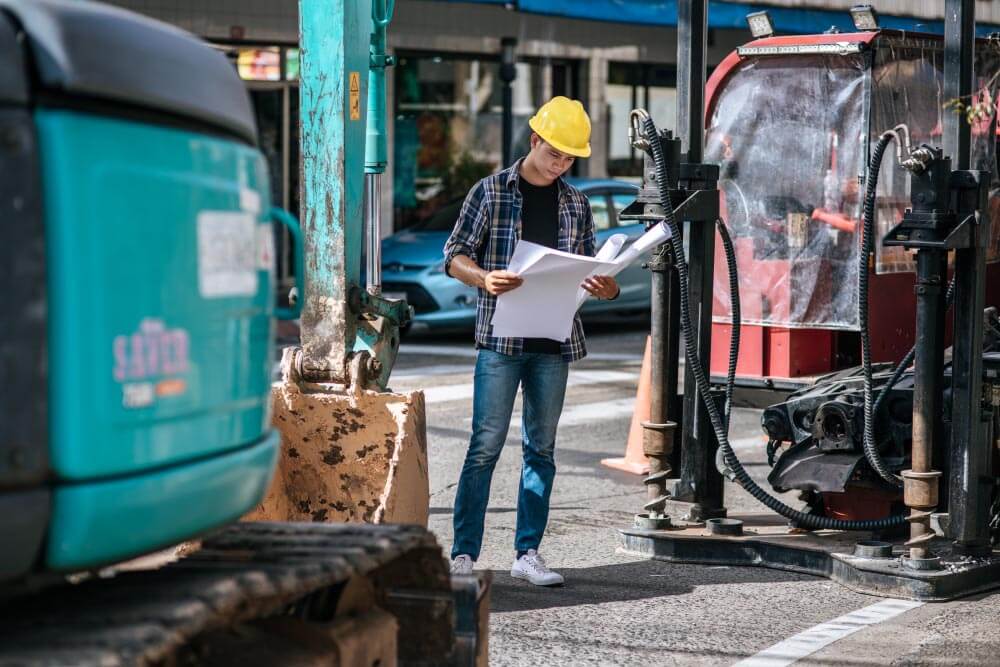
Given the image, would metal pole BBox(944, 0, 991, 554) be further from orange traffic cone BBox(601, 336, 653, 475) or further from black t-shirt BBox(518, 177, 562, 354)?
orange traffic cone BBox(601, 336, 653, 475)

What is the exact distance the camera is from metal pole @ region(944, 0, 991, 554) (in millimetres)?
6461

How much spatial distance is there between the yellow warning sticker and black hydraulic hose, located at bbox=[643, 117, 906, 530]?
52.1 inches

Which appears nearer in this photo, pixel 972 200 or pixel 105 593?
pixel 105 593

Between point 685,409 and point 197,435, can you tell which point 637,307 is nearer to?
point 685,409

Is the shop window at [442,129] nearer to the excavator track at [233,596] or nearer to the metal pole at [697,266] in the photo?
the metal pole at [697,266]

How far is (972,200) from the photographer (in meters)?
6.46

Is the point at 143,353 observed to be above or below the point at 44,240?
below

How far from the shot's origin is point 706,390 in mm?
6996

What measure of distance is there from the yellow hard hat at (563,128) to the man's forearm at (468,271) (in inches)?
21.4

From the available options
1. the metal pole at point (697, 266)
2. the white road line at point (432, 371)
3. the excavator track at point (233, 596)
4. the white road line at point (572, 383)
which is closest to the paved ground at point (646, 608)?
the metal pole at point (697, 266)

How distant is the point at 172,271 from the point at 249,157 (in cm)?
41

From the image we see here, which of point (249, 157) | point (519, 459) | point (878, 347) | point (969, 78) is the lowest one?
point (519, 459)

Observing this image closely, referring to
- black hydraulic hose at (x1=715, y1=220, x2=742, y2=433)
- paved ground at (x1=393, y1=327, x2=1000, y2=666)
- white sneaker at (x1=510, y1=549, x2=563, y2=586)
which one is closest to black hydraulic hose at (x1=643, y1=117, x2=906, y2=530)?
black hydraulic hose at (x1=715, y1=220, x2=742, y2=433)

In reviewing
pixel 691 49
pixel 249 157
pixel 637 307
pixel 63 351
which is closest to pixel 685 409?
pixel 691 49
